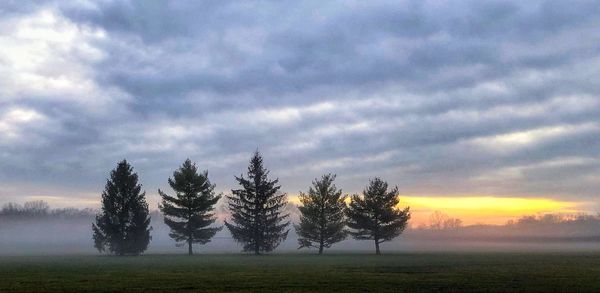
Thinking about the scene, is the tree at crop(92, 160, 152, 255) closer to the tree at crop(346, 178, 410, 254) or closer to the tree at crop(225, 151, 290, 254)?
the tree at crop(225, 151, 290, 254)

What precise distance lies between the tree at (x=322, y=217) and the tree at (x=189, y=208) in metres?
12.7

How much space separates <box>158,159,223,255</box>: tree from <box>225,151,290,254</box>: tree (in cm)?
327

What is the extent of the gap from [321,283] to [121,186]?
53568 mm

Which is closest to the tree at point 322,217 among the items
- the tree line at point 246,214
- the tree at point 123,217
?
the tree line at point 246,214

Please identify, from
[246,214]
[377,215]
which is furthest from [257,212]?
[377,215]

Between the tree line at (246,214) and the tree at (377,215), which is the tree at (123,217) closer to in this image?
the tree line at (246,214)

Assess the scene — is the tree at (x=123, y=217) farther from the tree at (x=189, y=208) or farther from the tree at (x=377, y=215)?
the tree at (x=377, y=215)

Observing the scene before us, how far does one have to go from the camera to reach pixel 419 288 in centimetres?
2372

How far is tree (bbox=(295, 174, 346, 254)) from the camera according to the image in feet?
255

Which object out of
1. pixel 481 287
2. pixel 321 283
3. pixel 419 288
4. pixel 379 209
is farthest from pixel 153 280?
pixel 379 209

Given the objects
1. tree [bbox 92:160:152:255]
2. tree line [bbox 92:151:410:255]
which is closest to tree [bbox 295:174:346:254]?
tree line [bbox 92:151:410:255]

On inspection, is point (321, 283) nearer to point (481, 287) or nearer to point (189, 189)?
point (481, 287)

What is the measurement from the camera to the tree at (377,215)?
77938 mm

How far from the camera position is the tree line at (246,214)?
73.1 meters
